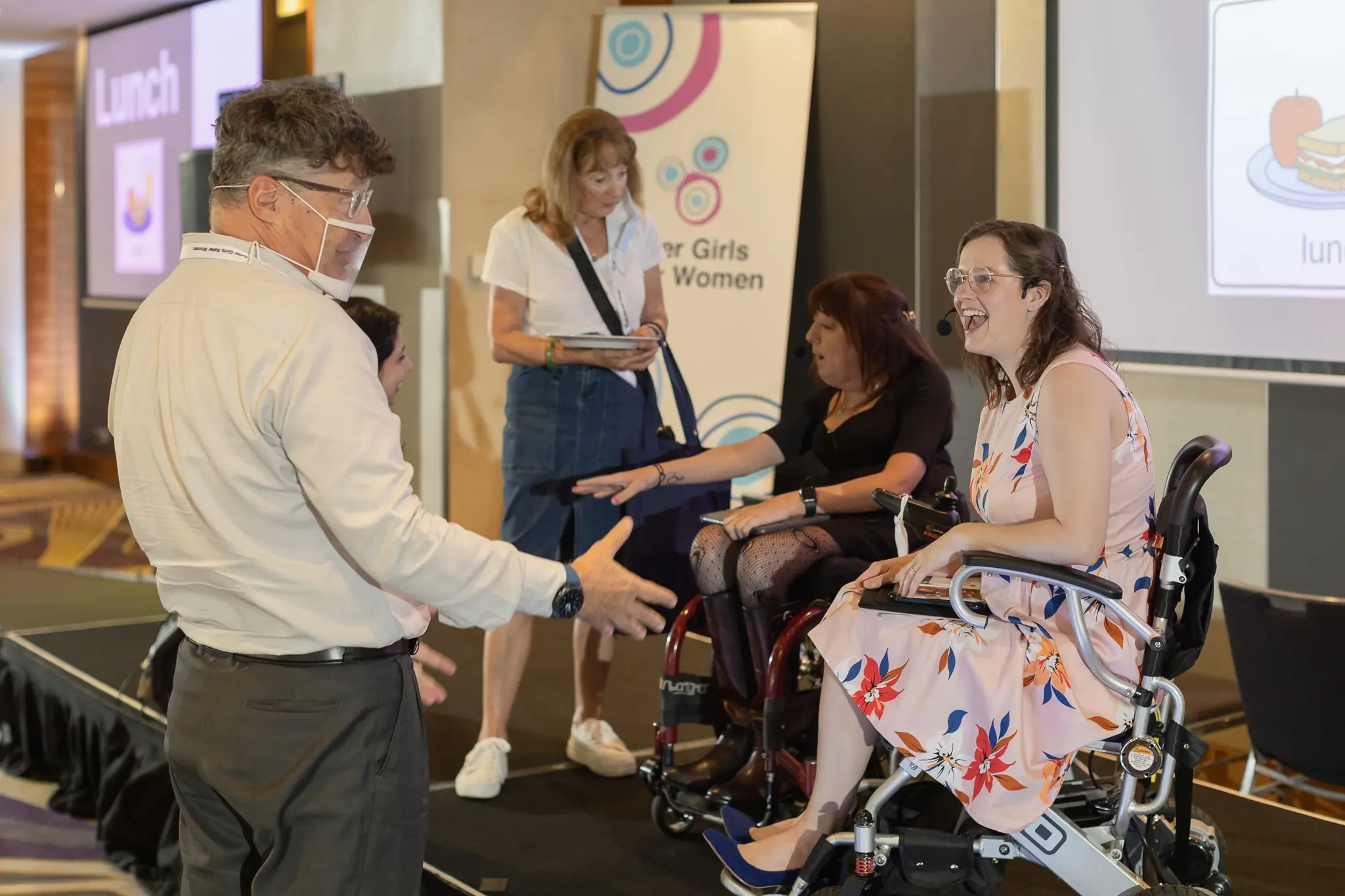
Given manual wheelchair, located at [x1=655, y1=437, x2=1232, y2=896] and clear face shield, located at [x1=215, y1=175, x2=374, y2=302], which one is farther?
manual wheelchair, located at [x1=655, y1=437, x2=1232, y2=896]

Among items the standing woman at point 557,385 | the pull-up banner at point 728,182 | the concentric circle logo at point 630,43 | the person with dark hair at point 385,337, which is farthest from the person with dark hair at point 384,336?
the concentric circle logo at point 630,43

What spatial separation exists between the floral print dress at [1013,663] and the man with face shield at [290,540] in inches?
22.1

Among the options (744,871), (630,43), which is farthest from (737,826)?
(630,43)

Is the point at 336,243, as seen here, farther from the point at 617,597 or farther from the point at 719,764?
the point at 719,764

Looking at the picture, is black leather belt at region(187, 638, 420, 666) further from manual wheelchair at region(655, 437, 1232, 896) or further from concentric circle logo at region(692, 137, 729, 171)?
concentric circle logo at region(692, 137, 729, 171)

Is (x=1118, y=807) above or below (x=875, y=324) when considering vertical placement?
below

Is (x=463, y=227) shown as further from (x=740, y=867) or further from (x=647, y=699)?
(x=740, y=867)

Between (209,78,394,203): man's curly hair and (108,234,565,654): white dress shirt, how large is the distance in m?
0.10

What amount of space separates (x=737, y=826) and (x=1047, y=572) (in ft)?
2.71

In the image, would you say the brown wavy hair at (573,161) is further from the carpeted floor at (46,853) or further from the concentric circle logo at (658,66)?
the concentric circle logo at (658,66)

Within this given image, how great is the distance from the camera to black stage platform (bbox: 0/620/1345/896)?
2.68 meters

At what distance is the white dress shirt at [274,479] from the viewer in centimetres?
159

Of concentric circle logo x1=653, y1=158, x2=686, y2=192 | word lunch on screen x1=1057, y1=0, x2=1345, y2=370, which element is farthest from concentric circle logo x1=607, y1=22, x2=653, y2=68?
word lunch on screen x1=1057, y1=0, x2=1345, y2=370

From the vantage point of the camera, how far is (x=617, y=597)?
1796 mm
